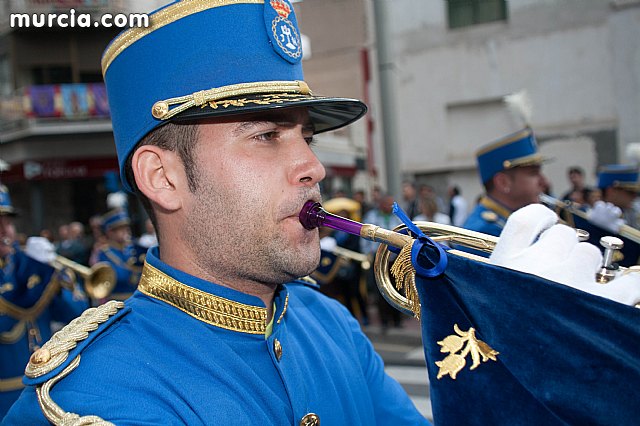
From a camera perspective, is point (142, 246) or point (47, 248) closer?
point (47, 248)

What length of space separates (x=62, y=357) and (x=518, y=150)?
439 cm

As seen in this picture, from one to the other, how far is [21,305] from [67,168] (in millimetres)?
16410

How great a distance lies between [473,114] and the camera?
16.9m

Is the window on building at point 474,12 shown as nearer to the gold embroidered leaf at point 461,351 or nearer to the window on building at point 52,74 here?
the window on building at point 52,74

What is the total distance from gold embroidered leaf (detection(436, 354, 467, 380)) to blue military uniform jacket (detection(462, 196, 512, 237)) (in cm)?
339

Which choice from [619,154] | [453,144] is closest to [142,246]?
[453,144]

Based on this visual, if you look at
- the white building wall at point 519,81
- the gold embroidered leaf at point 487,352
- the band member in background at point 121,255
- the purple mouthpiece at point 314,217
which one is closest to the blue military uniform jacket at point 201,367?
the purple mouthpiece at point 314,217

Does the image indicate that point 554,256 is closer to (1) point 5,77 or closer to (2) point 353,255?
(2) point 353,255

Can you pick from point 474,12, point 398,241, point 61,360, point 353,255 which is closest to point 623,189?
point 353,255

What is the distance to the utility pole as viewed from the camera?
353 inches

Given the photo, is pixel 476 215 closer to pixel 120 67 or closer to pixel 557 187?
pixel 120 67

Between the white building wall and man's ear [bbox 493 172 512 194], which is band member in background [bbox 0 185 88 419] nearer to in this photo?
man's ear [bbox 493 172 512 194]

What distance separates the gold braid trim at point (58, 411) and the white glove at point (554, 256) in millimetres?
865

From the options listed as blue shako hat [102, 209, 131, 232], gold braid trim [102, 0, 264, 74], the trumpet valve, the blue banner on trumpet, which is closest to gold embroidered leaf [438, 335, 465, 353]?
the blue banner on trumpet
